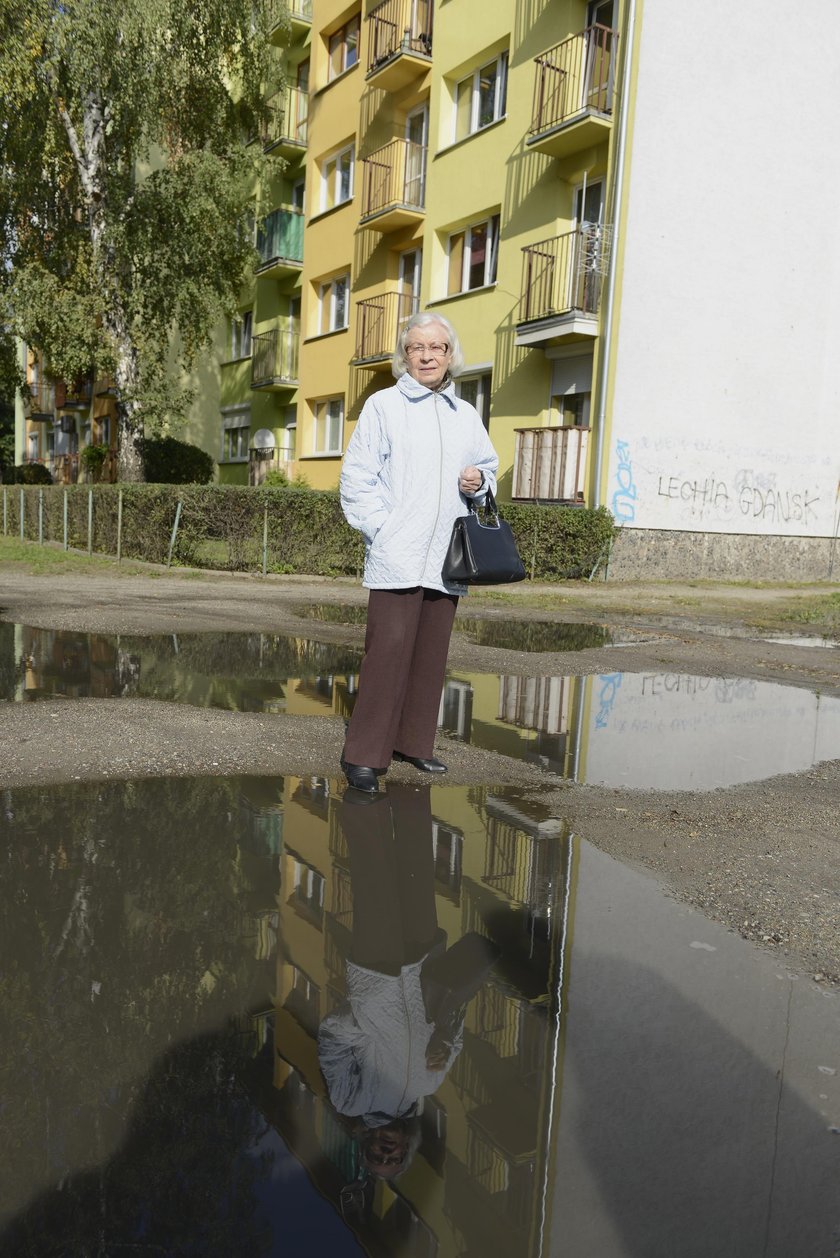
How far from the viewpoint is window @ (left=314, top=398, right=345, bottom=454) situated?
2802cm

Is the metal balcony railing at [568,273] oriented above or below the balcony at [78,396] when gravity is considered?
above

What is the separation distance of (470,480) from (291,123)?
28.9 meters

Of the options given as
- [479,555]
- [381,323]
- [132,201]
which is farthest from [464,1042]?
[381,323]

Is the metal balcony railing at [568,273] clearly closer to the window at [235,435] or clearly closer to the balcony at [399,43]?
the balcony at [399,43]

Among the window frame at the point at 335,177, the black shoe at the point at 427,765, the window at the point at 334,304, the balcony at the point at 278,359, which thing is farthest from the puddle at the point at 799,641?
the balcony at the point at 278,359

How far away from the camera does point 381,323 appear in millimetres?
24875

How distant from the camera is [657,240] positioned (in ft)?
63.1

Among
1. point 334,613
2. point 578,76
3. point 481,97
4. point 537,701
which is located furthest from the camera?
point 481,97

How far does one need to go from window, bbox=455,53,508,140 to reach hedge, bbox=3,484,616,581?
928 cm

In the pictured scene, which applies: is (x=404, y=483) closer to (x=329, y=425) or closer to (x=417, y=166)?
(x=417, y=166)

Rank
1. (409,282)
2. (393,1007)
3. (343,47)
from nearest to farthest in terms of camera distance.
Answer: (393,1007) → (409,282) → (343,47)

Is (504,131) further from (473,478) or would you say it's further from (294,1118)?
(294,1118)

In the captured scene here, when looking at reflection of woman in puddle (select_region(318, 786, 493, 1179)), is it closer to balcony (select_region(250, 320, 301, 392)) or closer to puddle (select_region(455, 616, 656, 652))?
puddle (select_region(455, 616, 656, 652))

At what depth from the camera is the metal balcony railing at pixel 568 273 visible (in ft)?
62.4
